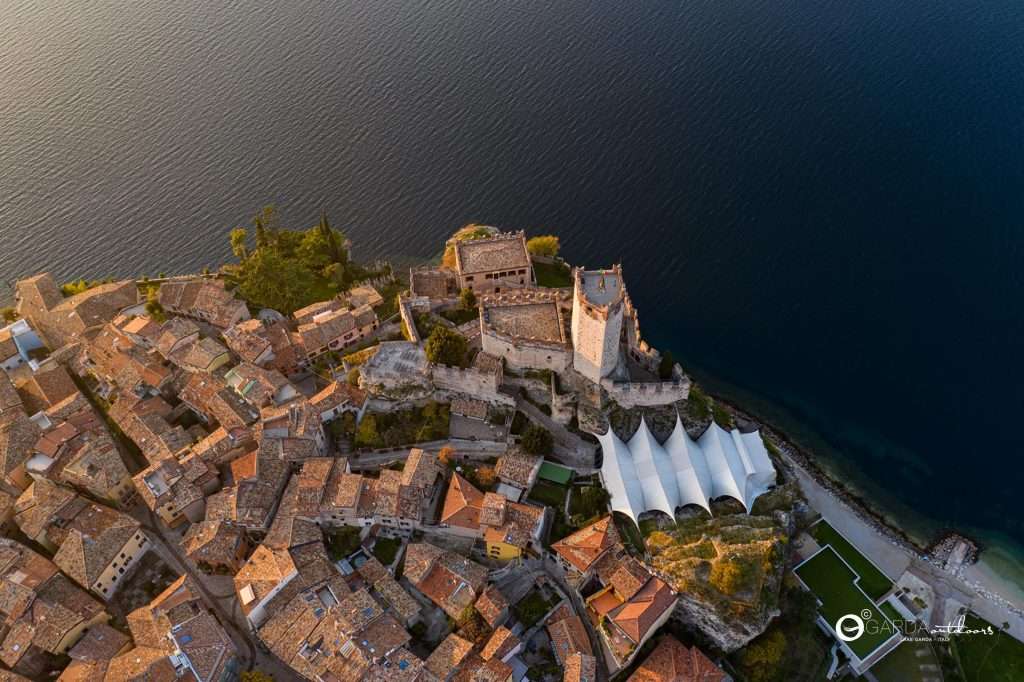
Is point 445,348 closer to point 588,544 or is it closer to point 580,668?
point 588,544

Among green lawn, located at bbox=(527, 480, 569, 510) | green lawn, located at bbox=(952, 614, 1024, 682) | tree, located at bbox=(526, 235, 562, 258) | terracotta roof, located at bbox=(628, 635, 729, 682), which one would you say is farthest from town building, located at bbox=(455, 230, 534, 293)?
green lawn, located at bbox=(952, 614, 1024, 682)

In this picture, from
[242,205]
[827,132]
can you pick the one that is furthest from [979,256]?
[242,205]

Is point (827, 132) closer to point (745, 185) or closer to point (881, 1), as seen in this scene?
point (745, 185)

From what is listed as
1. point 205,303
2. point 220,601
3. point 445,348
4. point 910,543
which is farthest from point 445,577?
point 910,543

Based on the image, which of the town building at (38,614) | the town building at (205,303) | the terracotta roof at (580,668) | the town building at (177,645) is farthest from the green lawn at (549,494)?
the town building at (205,303)

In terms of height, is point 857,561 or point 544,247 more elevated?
point 544,247

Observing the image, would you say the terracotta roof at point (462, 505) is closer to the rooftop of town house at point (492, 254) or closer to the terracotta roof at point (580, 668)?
the terracotta roof at point (580, 668)
